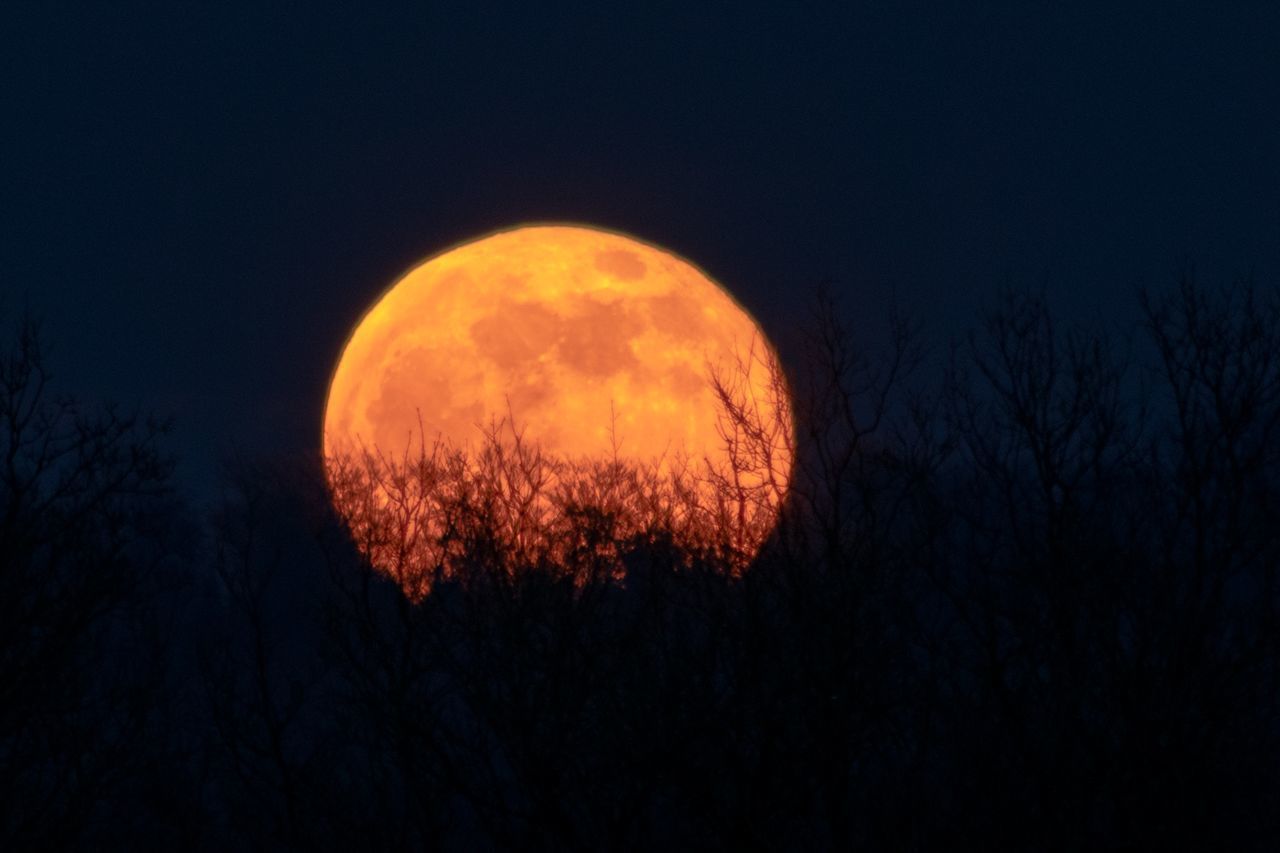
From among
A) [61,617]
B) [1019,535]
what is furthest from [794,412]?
[61,617]

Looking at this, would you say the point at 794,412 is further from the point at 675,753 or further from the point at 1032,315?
the point at 675,753

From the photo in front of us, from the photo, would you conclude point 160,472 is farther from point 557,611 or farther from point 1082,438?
point 1082,438

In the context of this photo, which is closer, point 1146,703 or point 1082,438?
point 1146,703

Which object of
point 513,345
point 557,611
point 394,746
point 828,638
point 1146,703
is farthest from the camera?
point 513,345

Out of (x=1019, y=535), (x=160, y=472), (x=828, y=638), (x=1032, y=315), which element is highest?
(x=1032, y=315)

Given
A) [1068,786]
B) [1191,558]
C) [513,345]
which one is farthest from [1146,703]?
[513,345]

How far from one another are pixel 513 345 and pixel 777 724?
21063 mm

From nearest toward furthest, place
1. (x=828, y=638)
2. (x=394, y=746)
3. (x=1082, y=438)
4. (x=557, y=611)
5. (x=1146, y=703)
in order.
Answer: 1. (x=1146, y=703)
2. (x=828, y=638)
3. (x=1082, y=438)
4. (x=557, y=611)
5. (x=394, y=746)

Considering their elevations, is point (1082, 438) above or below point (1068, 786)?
above

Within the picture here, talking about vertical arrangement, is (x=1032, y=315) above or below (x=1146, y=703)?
above

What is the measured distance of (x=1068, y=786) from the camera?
47.2ft

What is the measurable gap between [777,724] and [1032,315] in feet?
21.5

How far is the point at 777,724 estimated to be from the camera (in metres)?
15.1

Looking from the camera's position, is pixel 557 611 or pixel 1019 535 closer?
pixel 1019 535
